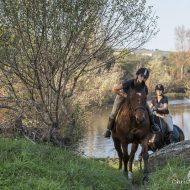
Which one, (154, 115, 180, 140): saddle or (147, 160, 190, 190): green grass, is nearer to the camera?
(147, 160, 190, 190): green grass

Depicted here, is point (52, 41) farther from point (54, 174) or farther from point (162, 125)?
point (54, 174)

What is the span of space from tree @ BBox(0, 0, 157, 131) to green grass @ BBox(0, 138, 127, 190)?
13.3 ft

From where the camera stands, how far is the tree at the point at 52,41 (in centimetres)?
1212

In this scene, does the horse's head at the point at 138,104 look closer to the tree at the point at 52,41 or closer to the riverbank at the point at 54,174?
the riverbank at the point at 54,174

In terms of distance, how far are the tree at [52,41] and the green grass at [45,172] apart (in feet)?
13.3

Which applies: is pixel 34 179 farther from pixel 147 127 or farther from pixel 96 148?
pixel 96 148

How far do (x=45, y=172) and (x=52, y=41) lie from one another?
249 inches

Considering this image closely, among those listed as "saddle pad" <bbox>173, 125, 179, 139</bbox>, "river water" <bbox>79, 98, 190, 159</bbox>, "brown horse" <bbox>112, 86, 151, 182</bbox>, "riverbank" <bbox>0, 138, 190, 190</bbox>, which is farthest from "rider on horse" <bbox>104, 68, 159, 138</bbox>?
"river water" <bbox>79, 98, 190, 159</bbox>

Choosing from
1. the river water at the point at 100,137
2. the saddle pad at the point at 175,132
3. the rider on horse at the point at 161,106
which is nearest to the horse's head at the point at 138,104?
the rider on horse at the point at 161,106

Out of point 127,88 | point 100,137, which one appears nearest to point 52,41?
point 127,88

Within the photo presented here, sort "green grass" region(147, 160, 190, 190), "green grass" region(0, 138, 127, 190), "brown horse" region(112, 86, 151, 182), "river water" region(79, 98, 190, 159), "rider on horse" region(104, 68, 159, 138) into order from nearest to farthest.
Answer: "green grass" region(0, 138, 127, 190) < "green grass" region(147, 160, 190, 190) < "brown horse" region(112, 86, 151, 182) < "rider on horse" region(104, 68, 159, 138) < "river water" region(79, 98, 190, 159)

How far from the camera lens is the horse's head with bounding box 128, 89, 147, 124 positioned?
9.17 metres

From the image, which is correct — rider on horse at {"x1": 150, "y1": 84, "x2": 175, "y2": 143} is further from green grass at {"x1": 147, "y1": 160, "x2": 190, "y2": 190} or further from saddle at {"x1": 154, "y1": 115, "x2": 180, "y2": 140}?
green grass at {"x1": 147, "y1": 160, "x2": 190, "y2": 190}

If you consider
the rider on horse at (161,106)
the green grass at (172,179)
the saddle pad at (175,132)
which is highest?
the rider on horse at (161,106)
